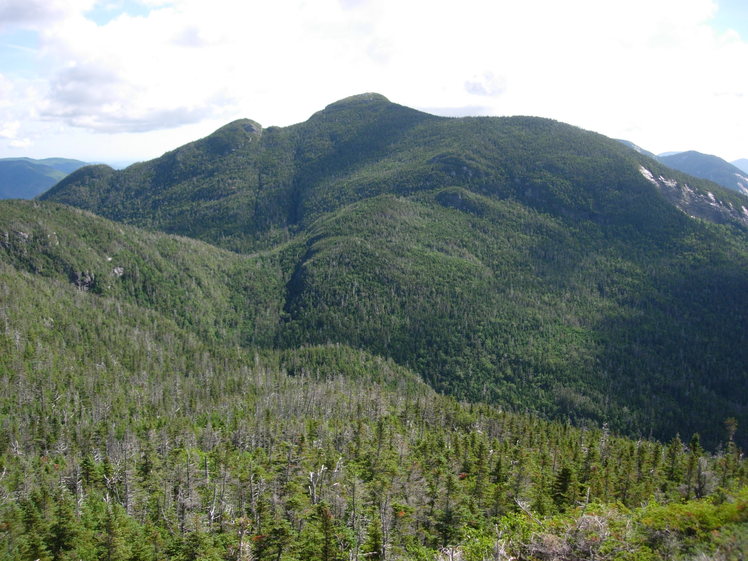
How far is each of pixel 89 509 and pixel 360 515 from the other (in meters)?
48.0

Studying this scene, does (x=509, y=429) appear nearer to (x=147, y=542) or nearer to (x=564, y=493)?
(x=564, y=493)

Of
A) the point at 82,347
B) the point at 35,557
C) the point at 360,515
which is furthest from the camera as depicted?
the point at 82,347

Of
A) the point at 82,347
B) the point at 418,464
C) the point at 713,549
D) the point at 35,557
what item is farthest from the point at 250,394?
the point at 713,549

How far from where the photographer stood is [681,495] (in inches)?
2744

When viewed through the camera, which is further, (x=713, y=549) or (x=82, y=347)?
(x=82, y=347)

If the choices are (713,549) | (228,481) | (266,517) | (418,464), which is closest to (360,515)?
(266,517)

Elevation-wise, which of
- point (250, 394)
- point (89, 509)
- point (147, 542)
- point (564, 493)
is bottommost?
point (250, 394)

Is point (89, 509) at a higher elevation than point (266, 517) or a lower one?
lower

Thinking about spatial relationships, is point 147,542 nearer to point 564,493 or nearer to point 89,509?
point 89,509

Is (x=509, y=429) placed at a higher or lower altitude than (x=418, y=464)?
lower

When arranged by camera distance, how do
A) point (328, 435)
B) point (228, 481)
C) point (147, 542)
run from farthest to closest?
point (328, 435) → point (228, 481) → point (147, 542)

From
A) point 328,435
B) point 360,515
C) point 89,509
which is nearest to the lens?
point 360,515

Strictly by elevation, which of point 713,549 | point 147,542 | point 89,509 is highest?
point 713,549

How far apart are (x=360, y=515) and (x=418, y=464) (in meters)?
20.6
